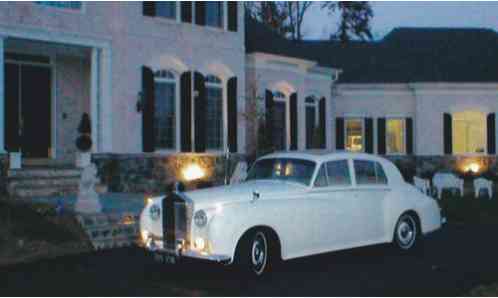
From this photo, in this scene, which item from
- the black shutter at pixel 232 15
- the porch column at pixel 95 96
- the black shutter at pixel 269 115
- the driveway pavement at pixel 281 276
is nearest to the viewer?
the driveway pavement at pixel 281 276

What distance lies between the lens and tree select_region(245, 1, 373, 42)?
137 feet

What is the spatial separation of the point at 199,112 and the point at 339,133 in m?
9.79

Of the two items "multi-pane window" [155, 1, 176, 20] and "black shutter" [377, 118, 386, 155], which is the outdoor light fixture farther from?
"black shutter" [377, 118, 386, 155]

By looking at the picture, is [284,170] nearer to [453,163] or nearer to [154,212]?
[154,212]

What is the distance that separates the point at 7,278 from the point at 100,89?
807 cm

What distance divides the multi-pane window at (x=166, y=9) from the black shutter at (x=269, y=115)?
4429 millimetres

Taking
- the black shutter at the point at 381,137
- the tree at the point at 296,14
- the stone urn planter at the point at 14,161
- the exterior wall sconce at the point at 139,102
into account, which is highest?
the tree at the point at 296,14

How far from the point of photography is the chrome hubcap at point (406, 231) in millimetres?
10203

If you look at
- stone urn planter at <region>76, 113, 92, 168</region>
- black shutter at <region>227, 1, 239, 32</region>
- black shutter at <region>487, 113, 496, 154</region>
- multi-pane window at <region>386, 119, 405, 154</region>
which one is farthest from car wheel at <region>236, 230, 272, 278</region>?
black shutter at <region>487, 113, 496, 154</region>

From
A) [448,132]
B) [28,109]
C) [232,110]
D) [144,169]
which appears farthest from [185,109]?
[448,132]

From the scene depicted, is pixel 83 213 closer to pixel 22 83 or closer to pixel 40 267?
pixel 40 267

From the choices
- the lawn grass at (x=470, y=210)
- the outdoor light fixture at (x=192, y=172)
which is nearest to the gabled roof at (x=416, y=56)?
the outdoor light fixture at (x=192, y=172)

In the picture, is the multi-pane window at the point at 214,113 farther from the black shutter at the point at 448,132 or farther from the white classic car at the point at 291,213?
the black shutter at the point at 448,132

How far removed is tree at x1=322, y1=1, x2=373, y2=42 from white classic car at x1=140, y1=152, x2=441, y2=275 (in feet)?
117
